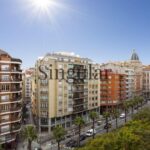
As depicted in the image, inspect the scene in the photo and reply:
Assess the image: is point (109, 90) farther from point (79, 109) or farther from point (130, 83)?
point (79, 109)

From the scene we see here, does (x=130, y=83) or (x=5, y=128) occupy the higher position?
(x=130, y=83)

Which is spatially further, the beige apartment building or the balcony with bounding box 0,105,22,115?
the beige apartment building

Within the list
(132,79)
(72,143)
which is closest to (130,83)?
(132,79)

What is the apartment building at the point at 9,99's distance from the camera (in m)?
73.8

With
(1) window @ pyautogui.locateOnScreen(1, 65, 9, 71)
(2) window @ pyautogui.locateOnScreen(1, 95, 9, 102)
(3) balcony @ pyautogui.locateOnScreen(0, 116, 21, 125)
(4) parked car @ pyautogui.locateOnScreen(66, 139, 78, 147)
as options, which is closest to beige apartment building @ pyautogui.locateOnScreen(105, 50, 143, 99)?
(4) parked car @ pyautogui.locateOnScreen(66, 139, 78, 147)

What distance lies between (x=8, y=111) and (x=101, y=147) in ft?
135

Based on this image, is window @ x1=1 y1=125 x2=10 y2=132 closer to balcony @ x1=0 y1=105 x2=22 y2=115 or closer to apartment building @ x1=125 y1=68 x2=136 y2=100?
balcony @ x1=0 y1=105 x2=22 y2=115

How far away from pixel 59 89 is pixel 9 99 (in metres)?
25.5

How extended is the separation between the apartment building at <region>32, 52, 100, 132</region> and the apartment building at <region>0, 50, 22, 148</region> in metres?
17.2

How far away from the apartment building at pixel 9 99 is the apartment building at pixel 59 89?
17.2 meters

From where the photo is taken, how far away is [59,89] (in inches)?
3903

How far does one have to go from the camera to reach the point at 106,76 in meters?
136

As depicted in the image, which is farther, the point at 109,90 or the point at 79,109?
the point at 109,90

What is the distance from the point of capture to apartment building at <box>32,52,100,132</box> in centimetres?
9606
